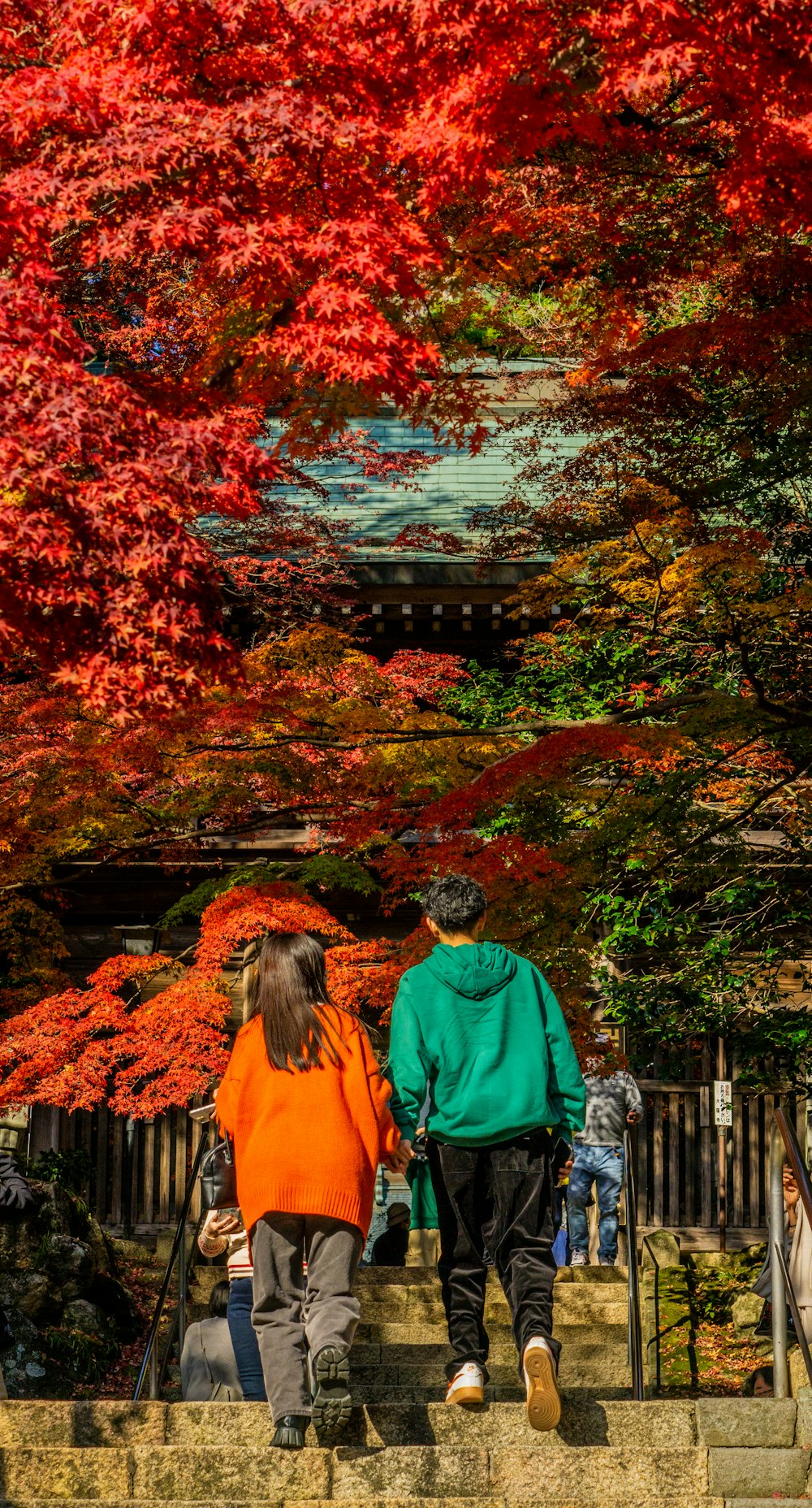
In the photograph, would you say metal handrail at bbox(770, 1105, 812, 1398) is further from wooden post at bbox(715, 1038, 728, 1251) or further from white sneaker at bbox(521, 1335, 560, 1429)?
wooden post at bbox(715, 1038, 728, 1251)

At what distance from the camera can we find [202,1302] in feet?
28.8

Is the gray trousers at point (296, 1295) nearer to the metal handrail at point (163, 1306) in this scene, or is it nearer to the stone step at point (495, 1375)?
the stone step at point (495, 1375)

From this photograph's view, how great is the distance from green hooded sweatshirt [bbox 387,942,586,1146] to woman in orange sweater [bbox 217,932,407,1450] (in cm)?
15

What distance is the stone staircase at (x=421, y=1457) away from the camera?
404cm

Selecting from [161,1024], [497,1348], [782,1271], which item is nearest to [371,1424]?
[782,1271]

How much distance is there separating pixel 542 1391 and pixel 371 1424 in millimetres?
664

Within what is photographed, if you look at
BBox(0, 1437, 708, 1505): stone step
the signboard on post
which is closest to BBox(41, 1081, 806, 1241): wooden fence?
the signboard on post

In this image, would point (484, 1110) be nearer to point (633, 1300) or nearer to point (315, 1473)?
point (315, 1473)

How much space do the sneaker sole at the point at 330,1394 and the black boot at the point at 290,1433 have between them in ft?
0.39

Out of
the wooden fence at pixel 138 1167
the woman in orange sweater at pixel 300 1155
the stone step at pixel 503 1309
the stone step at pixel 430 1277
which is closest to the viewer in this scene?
the woman in orange sweater at pixel 300 1155

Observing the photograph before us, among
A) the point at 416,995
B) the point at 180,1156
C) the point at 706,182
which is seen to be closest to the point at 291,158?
the point at 416,995

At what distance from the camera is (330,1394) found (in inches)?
155

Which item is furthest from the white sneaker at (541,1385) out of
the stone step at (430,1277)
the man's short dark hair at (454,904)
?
the stone step at (430,1277)

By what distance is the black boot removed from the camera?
4.03 metres
